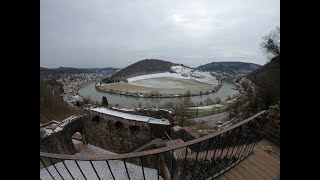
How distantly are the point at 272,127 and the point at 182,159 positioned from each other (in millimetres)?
3600

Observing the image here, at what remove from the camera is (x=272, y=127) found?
12.2 feet

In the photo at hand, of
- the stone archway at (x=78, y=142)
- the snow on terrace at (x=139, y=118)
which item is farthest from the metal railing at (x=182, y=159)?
the stone archway at (x=78, y=142)

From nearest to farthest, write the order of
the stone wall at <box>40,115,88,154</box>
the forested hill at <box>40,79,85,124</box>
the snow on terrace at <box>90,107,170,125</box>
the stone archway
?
1. the forested hill at <box>40,79,85,124</box>
2. the stone wall at <box>40,115,88,154</box>
3. the snow on terrace at <box>90,107,170,125</box>
4. the stone archway

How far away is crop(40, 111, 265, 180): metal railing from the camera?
2.06m

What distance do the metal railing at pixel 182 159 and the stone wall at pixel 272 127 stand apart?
0.09 m

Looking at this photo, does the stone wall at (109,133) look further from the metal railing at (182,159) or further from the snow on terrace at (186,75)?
the snow on terrace at (186,75)

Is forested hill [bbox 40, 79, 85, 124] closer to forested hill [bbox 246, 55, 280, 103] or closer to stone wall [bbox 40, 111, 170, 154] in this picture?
forested hill [bbox 246, 55, 280, 103]

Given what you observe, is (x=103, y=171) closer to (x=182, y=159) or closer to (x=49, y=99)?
(x=182, y=159)

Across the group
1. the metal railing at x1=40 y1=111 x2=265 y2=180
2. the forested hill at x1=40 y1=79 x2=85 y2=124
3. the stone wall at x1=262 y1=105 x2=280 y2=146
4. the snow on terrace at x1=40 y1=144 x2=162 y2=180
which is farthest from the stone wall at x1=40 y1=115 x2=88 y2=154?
the stone wall at x1=262 y1=105 x2=280 y2=146

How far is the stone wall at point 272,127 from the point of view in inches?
144

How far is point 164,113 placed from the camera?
15133 millimetres

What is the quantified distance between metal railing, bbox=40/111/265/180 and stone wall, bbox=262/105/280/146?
9 centimetres

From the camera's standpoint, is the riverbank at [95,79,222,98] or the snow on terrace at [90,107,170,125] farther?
the riverbank at [95,79,222,98]
